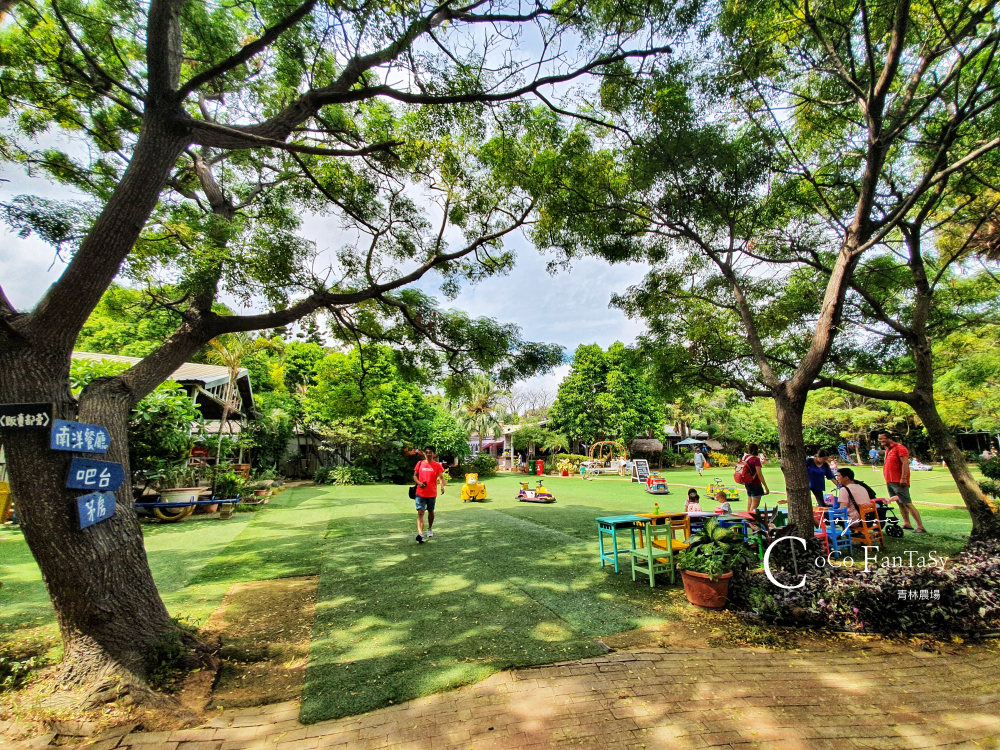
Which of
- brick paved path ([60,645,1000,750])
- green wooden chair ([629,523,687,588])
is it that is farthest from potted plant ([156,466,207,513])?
green wooden chair ([629,523,687,588])

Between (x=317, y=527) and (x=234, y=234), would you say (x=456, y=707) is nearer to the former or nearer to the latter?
(x=234, y=234)

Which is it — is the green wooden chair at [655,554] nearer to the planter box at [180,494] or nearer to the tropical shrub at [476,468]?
the planter box at [180,494]

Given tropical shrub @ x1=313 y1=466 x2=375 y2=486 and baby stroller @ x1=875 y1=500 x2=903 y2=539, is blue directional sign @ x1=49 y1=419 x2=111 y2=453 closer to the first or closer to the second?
baby stroller @ x1=875 y1=500 x2=903 y2=539

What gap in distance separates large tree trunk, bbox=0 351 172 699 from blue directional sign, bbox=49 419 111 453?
0.10 meters

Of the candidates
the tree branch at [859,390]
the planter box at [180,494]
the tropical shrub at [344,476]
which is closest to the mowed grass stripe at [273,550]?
the planter box at [180,494]

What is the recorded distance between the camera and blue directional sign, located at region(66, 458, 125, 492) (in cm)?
301

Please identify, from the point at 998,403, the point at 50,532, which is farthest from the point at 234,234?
the point at 998,403

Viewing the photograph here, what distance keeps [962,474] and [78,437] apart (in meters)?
9.75

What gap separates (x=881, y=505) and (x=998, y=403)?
9865 mm

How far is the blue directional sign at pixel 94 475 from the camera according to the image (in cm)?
301

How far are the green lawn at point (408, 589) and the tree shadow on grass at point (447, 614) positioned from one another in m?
0.02

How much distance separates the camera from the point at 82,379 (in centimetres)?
890

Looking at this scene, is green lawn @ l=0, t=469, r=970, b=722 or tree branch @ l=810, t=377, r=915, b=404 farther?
tree branch @ l=810, t=377, r=915, b=404

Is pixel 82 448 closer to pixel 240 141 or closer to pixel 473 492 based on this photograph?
pixel 240 141
